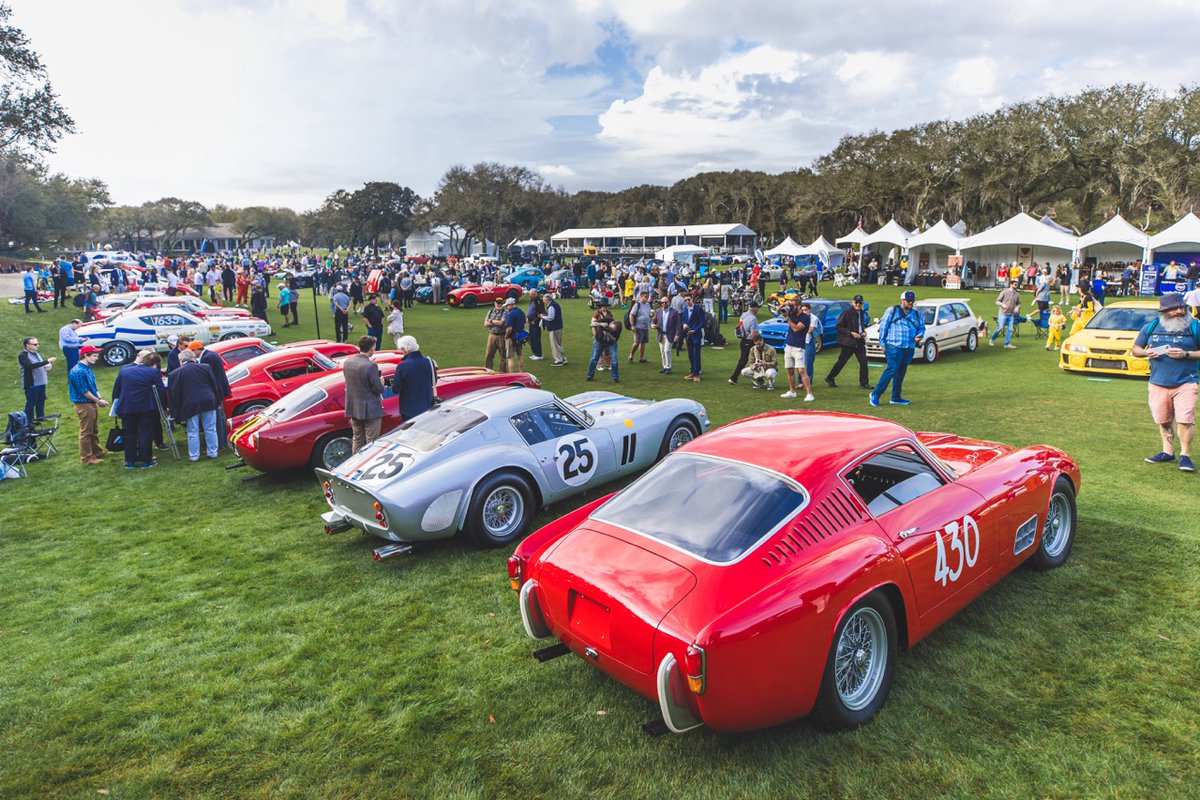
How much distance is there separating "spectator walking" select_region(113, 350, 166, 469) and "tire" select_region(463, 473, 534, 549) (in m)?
6.24

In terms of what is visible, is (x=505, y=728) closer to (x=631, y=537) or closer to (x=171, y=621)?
(x=631, y=537)

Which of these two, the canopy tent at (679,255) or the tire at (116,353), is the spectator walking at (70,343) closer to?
the tire at (116,353)

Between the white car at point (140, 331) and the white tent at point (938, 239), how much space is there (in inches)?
1347

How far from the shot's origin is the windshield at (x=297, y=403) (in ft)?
29.1

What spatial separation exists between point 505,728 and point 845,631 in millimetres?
1883

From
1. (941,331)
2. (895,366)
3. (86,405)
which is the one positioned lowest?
(86,405)

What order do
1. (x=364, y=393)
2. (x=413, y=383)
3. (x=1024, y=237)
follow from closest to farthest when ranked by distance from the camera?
1. (x=364, y=393)
2. (x=413, y=383)
3. (x=1024, y=237)

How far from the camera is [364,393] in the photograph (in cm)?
805

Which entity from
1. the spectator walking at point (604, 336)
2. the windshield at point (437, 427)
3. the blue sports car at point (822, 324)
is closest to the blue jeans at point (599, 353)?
the spectator walking at point (604, 336)

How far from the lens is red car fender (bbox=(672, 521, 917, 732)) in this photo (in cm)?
307

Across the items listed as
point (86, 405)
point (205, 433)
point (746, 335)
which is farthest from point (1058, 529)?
point (86, 405)

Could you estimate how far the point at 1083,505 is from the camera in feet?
21.6

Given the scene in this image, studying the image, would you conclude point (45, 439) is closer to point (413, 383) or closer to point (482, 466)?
point (413, 383)

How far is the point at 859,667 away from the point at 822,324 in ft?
51.3
